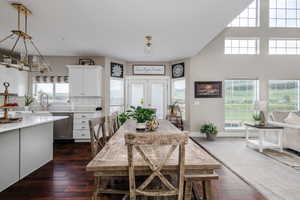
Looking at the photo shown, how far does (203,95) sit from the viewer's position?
5156 millimetres

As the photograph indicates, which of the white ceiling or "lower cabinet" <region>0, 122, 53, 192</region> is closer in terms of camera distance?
"lower cabinet" <region>0, 122, 53, 192</region>

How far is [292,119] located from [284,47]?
319 cm

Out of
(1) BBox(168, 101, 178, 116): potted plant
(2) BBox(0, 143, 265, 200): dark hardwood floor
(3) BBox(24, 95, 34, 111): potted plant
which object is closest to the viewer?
(2) BBox(0, 143, 265, 200): dark hardwood floor

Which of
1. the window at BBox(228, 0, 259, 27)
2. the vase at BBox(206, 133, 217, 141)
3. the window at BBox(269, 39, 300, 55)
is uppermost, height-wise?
the window at BBox(228, 0, 259, 27)

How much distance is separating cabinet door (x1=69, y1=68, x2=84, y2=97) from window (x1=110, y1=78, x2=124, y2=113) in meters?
0.94

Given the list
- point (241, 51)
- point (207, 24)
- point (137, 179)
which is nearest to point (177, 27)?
point (207, 24)

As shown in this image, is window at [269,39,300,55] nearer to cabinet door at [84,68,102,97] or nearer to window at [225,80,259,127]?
window at [225,80,259,127]

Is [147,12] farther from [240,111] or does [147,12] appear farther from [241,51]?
[240,111]

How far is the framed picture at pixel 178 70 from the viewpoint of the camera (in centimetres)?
529

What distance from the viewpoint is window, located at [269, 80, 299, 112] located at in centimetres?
524

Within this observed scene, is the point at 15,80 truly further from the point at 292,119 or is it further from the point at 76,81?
the point at 292,119

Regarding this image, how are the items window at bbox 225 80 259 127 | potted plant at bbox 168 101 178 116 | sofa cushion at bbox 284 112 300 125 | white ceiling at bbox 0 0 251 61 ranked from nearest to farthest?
white ceiling at bbox 0 0 251 61 < sofa cushion at bbox 284 112 300 125 < potted plant at bbox 168 101 178 116 < window at bbox 225 80 259 127

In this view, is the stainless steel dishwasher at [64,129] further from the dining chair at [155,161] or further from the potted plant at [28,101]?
the dining chair at [155,161]

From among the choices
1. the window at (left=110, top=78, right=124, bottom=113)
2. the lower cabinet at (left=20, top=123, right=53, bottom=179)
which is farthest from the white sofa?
the lower cabinet at (left=20, top=123, right=53, bottom=179)
